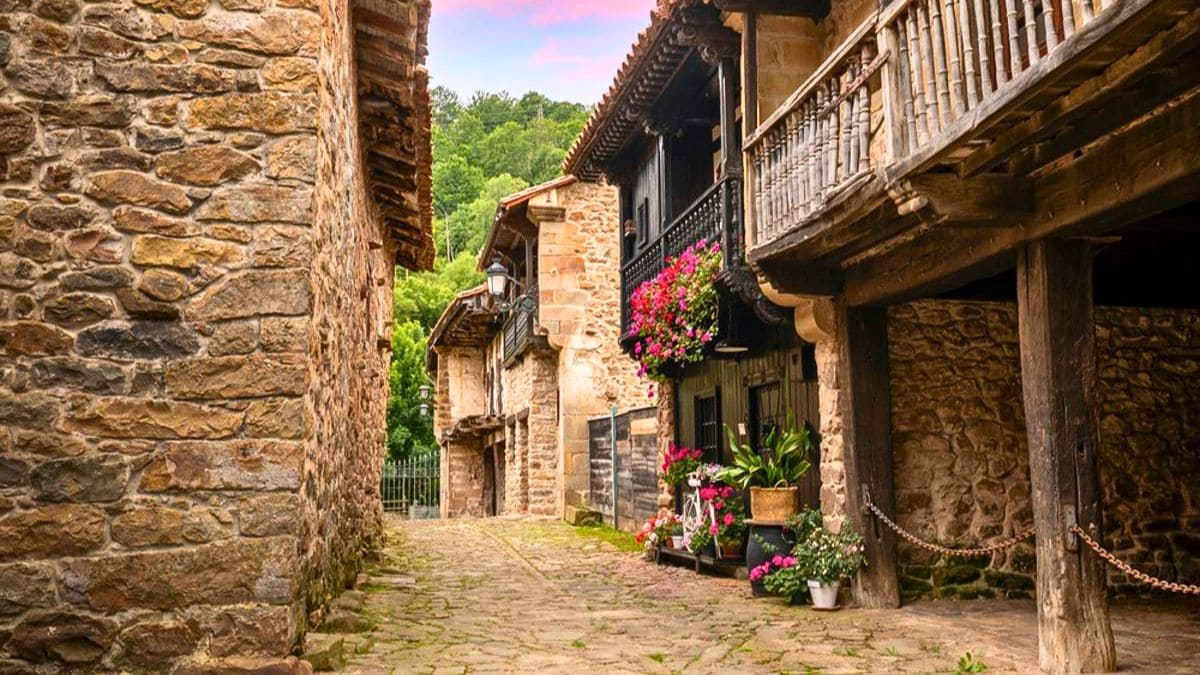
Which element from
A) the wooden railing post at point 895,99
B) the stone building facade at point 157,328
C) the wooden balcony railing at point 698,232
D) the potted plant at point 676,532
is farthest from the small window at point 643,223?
the stone building facade at point 157,328

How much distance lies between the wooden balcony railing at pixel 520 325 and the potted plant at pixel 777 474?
430 inches

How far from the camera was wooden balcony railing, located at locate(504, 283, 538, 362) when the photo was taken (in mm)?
20625

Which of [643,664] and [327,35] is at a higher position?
[327,35]

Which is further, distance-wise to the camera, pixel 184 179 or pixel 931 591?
pixel 931 591

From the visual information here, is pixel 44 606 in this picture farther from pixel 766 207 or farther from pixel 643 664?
pixel 766 207

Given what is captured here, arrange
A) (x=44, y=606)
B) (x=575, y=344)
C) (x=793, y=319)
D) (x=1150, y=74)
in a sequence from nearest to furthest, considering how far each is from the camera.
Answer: (x=1150, y=74)
(x=44, y=606)
(x=793, y=319)
(x=575, y=344)

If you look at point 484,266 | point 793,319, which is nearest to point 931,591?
point 793,319

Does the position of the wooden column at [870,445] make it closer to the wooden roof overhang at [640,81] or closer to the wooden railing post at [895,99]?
the wooden railing post at [895,99]

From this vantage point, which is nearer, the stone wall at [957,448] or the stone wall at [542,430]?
the stone wall at [957,448]

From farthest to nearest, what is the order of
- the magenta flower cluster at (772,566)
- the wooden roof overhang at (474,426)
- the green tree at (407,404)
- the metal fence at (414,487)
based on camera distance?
1. the green tree at (407,404)
2. the metal fence at (414,487)
3. the wooden roof overhang at (474,426)
4. the magenta flower cluster at (772,566)

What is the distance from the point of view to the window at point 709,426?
1246 centimetres

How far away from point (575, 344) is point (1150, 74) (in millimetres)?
15480

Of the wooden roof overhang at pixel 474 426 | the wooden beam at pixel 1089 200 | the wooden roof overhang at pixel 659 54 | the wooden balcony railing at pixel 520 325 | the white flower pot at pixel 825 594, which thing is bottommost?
the white flower pot at pixel 825 594

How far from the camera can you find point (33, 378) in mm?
5324
